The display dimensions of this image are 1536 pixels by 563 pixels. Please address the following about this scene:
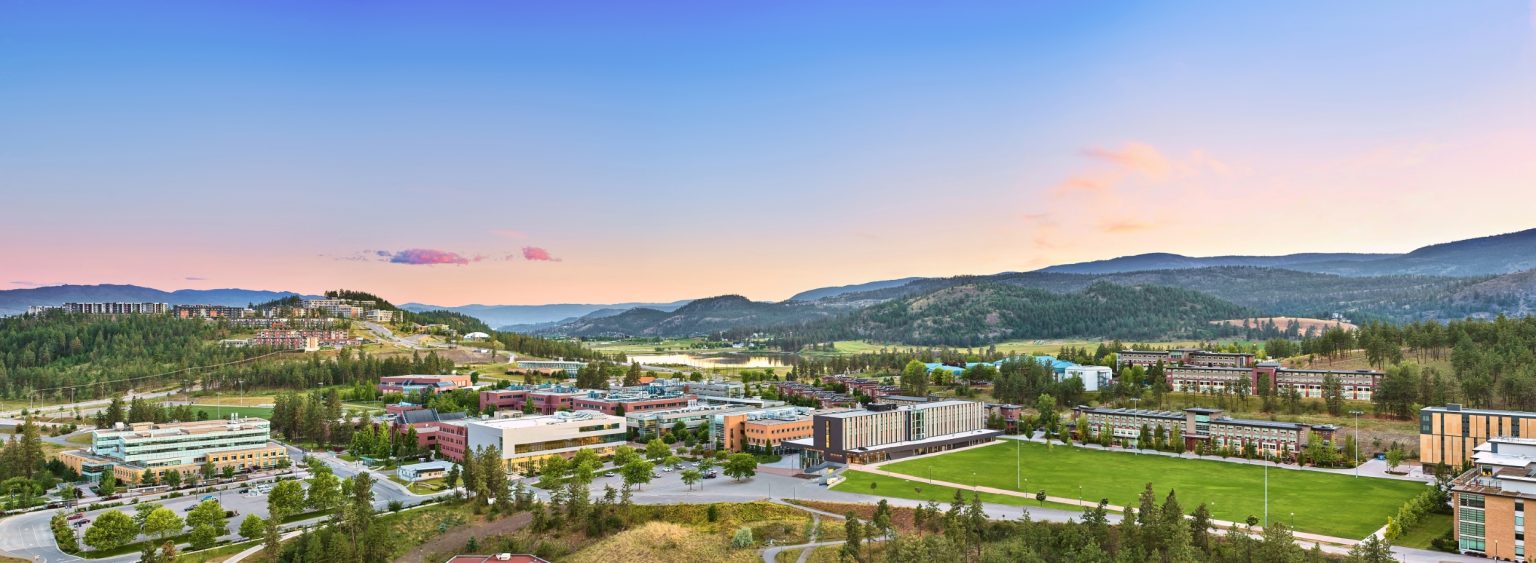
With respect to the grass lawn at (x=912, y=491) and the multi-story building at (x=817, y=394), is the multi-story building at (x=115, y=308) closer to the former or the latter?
the multi-story building at (x=817, y=394)

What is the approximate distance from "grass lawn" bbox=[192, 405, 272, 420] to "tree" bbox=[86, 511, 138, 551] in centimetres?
4063

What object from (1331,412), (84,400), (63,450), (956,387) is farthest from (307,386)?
(1331,412)

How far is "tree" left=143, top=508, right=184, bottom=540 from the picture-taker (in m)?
39.0

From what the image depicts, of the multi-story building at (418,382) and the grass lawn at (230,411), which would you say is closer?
the grass lawn at (230,411)

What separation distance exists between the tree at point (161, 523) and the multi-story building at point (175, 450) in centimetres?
1636

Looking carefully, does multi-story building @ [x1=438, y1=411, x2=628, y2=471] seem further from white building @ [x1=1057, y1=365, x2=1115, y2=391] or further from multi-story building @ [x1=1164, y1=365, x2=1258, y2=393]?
multi-story building @ [x1=1164, y1=365, x2=1258, y2=393]

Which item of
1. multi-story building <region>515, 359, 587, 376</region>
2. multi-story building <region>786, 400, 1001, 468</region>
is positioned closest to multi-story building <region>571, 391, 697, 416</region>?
multi-story building <region>786, 400, 1001, 468</region>

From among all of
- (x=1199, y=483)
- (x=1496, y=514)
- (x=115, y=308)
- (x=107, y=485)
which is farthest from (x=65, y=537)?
(x=115, y=308)

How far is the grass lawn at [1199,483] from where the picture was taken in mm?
40625

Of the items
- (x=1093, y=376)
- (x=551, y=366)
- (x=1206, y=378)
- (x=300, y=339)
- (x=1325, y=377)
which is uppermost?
(x=300, y=339)

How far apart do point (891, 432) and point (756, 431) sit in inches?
357

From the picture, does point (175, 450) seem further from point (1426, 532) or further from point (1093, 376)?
point (1093, 376)

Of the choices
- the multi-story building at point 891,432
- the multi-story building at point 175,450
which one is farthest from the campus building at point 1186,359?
the multi-story building at point 175,450

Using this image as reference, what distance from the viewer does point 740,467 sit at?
51.2 meters
